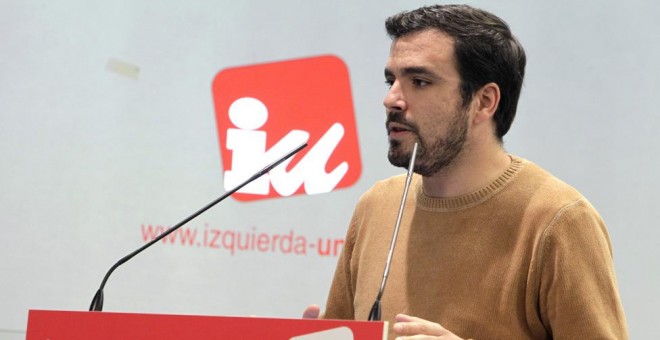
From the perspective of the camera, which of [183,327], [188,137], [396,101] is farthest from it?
[188,137]

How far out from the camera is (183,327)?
4.35 ft

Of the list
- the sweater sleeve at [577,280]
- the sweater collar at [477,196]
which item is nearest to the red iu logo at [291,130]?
the sweater collar at [477,196]

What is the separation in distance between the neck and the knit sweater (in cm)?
2

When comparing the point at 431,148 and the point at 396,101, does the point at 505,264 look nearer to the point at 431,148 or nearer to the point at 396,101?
the point at 431,148

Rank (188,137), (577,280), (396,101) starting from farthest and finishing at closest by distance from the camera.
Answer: (188,137), (396,101), (577,280)

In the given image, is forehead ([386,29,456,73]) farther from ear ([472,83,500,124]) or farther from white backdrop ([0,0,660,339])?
white backdrop ([0,0,660,339])

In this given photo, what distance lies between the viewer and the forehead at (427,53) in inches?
70.6

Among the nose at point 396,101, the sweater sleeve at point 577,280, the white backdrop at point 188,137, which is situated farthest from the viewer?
the white backdrop at point 188,137

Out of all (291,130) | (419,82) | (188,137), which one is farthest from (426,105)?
(188,137)

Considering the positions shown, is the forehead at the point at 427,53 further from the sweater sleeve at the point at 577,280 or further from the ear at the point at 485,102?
the sweater sleeve at the point at 577,280

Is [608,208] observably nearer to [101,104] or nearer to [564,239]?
[564,239]

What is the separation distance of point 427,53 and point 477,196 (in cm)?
30

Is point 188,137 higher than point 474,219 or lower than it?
higher

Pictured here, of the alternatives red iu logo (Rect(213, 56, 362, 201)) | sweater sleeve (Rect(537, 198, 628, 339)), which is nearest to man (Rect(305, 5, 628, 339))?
sweater sleeve (Rect(537, 198, 628, 339))
